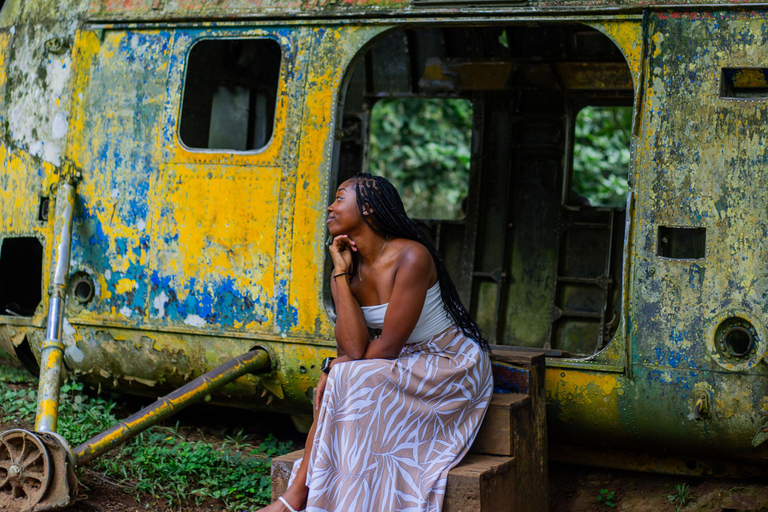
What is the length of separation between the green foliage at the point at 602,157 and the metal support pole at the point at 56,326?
8.24m

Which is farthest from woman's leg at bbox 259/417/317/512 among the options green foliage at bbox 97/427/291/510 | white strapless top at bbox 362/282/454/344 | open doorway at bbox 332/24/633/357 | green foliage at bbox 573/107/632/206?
green foliage at bbox 573/107/632/206

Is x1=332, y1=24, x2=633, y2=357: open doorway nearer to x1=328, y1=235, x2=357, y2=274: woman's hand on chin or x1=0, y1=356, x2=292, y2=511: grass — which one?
x1=0, y1=356, x2=292, y2=511: grass

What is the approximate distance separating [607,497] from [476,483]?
168 cm

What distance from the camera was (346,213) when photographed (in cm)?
380

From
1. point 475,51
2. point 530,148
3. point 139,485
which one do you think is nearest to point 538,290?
point 530,148

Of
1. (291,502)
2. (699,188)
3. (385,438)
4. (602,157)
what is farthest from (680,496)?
(602,157)

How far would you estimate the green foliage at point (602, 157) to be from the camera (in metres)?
12.1

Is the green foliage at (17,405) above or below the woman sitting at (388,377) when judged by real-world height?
below

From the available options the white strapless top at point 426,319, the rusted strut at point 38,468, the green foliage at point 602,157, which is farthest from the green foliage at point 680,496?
the green foliage at point 602,157

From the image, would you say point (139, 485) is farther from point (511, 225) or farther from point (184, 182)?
point (511, 225)

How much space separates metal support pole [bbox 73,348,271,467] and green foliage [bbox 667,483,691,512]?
2.40 m

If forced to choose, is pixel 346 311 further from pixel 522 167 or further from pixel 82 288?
pixel 522 167

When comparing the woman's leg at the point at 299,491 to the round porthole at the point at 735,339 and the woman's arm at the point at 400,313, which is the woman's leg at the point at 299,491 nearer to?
the woman's arm at the point at 400,313

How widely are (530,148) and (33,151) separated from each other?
3.78 meters
